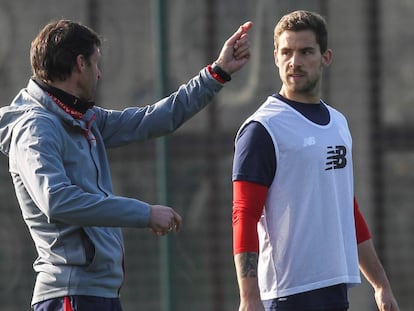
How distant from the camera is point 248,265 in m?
4.02

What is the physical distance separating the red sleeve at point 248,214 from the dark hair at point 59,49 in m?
0.74

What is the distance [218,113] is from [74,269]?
4.93 meters

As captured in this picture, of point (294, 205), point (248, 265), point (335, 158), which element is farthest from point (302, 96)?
point (248, 265)

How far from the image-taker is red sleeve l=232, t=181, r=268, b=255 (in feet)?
13.2

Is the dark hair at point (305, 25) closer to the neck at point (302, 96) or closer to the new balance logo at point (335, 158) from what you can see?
the neck at point (302, 96)

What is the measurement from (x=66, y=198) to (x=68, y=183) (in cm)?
6

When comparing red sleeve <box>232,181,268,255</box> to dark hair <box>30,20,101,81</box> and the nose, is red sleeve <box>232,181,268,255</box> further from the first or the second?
dark hair <box>30,20,101,81</box>

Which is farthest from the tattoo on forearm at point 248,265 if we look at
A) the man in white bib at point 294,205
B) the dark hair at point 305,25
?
the dark hair at point 305,25

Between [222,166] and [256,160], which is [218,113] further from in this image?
[256,160]

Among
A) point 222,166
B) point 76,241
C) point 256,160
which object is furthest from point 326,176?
point 222,166

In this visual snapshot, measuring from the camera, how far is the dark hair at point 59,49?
3.95m

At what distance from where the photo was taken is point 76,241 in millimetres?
3910

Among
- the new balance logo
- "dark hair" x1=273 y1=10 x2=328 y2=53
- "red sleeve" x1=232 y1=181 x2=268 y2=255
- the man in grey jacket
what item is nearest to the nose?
"dark hair" x1=273 y1=10 x2=328 y2=53

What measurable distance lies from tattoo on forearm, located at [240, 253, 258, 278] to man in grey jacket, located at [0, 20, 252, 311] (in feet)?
1.24
